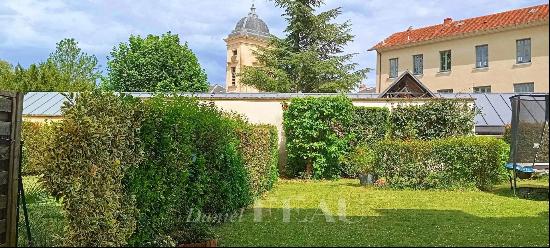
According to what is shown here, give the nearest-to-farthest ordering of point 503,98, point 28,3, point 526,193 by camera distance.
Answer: point 28,3, point 526,193, point 503,98

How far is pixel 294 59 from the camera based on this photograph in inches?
1444

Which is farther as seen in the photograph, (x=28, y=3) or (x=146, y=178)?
(x=28, y=3)

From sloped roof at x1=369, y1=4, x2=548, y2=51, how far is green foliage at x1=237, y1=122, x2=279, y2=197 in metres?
26.5

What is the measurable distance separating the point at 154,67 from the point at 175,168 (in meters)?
32.1

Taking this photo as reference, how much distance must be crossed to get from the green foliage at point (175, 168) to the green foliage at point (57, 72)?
101 ft

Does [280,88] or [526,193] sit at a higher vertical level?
[280,88]

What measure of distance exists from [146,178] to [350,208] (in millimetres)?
5228

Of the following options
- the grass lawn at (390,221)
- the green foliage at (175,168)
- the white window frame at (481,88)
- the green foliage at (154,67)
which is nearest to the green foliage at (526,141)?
the grass lawn at (390,221)

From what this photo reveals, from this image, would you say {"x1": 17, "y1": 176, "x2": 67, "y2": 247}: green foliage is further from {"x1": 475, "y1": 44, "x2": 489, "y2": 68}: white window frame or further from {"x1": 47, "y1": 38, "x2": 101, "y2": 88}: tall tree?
{"x1": 47, "y1": 38, "x2": 101, "y2": 88}: tall tree

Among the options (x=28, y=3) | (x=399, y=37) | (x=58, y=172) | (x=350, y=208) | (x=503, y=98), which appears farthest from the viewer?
(x=399, y=37)

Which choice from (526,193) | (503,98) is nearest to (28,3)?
(526,193)

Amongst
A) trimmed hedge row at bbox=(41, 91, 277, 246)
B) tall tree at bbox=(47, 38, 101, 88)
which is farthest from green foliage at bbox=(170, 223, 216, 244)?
tall tree at bbox=(47, 38, 101, 88)

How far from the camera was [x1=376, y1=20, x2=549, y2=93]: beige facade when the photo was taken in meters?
34.0

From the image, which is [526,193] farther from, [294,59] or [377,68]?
[377,68]
